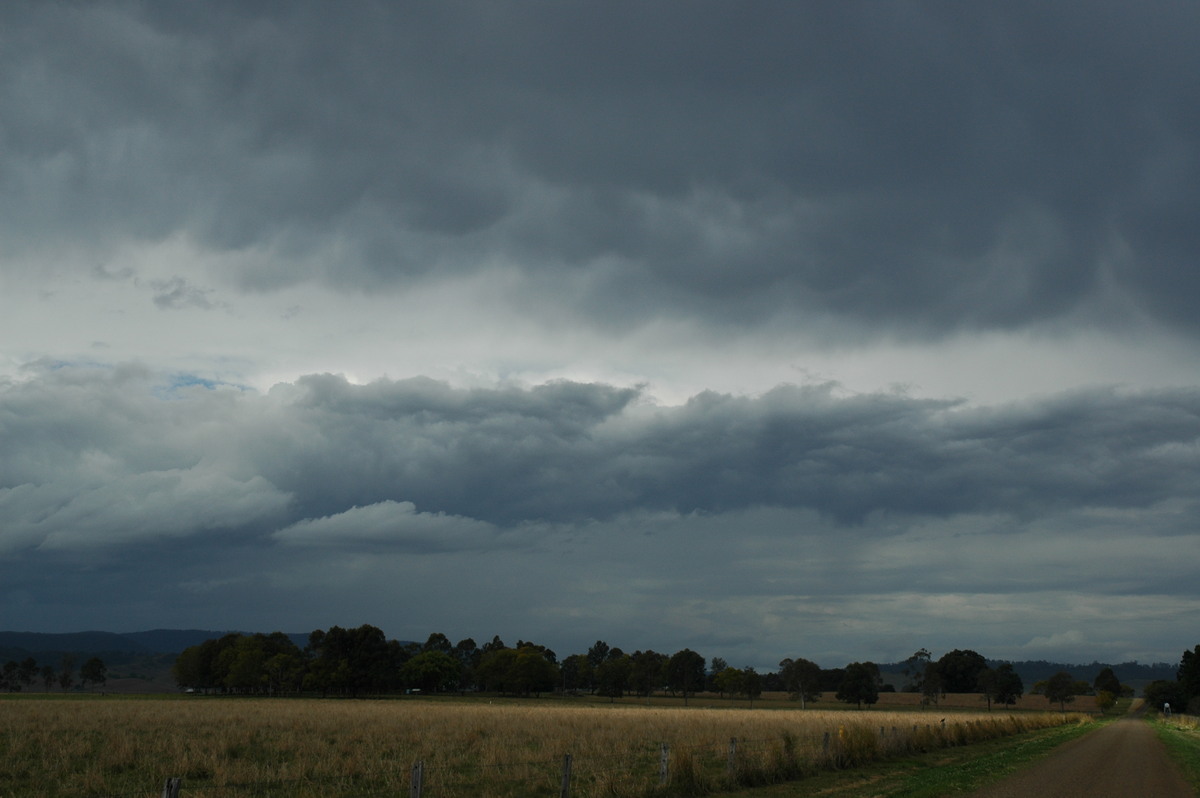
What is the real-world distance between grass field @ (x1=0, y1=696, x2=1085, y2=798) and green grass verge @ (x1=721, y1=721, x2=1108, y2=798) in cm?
74

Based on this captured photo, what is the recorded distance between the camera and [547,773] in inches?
907

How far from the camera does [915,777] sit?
2525 centimetres

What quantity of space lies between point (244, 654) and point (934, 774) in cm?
11993

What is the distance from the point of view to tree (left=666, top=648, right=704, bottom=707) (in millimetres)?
166750

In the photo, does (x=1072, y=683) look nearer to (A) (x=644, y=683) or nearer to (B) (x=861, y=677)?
(B) (x=861, y=677)

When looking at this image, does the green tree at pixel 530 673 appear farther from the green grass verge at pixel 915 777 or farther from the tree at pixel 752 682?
the green grass verge at pixel 915 777

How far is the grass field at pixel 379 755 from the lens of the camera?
1912 centimetres

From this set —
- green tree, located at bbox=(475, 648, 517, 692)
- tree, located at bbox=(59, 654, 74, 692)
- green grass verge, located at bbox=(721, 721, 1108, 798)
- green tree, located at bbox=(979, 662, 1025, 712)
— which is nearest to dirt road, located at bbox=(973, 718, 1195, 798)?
green grass verge, located at bbox=(721, 721, 1108, 798)

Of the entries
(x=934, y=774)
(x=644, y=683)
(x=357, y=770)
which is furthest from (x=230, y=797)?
(x=644, y=683)

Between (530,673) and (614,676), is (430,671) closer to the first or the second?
(530,673)

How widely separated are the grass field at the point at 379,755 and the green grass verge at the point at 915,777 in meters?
0.74

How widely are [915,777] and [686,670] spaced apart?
148 metres

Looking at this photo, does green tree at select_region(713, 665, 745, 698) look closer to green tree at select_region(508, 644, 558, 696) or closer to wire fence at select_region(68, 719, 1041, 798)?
green tree at select_region(508, 644, 558, 696)

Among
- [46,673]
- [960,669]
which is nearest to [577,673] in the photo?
[960,669]
